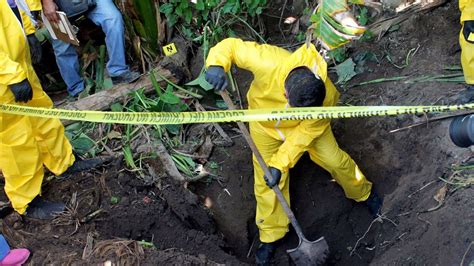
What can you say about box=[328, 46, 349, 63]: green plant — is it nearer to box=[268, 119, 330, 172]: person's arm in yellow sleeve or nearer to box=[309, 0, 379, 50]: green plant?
box=[268, 119, 330, 172]: person's arm in yellow sleeve

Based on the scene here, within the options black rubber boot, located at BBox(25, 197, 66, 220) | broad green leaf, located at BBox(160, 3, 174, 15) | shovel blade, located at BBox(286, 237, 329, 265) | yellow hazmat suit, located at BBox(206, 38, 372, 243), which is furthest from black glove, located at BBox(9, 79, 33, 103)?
shovel blade, located at BBox(286, 237, 329, 265)

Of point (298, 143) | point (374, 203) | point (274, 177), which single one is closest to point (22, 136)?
point (274, 177)

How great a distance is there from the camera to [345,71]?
511 cm

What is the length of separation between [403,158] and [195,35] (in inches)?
98.1

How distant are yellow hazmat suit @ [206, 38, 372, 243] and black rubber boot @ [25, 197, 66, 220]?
153cm

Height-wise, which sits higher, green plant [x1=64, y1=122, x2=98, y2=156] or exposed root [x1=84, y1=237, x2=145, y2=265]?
exposed root [x1=84, y1=237, x2=145, y2=265]

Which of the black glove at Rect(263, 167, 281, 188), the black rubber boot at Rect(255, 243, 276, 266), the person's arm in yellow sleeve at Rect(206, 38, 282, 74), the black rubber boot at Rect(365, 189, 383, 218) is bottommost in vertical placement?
the black rubber boot at Rect(255, 243, 276, 266)

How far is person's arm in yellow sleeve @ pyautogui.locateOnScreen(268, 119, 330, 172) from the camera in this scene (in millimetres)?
4211

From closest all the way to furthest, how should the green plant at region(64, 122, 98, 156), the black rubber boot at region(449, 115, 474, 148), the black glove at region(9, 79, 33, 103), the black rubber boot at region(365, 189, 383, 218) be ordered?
1. the black rubber boot at region(449, 115, 474, 148)
2. the black glove at region(9, 79, 33, 103)
3. the black rubber boot at region(365, 189, 383, 218)
4. the green plant at region(64, 122, 98, 156)

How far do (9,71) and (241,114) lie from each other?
1.66 meters

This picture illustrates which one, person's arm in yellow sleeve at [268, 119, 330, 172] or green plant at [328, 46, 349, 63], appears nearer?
person's arm in yellow sleeve at [268, 119, 330, 172]

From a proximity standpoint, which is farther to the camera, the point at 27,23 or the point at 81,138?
the point at 81,138

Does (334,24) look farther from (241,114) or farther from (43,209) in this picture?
(43,209)

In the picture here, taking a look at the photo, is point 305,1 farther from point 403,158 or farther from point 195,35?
point 403,158
